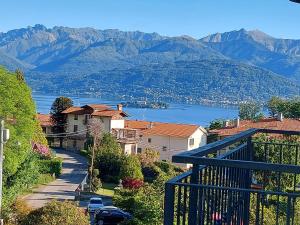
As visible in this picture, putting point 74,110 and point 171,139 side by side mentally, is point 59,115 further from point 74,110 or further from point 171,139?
point 171,139

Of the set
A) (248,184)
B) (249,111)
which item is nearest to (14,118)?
(248,184)

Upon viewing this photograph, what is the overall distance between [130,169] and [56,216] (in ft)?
72.3

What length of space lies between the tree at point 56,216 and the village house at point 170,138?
3731 cm

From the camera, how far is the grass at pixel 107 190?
124ft

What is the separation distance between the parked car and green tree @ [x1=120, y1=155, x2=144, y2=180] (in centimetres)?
1275

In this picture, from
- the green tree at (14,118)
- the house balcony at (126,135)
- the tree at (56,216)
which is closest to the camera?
the tree at (56,216)

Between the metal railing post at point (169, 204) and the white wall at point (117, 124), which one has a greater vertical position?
the metal railing post at point (169, 204)

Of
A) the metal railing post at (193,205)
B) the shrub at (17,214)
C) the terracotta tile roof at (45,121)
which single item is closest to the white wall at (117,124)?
the terracotta tile roof at (45,121)

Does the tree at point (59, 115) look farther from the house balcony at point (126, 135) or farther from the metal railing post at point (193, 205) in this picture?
the metal railing post at point (193, 205)

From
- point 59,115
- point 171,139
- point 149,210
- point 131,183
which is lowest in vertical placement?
point 131,183

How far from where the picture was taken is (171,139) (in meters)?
56.7

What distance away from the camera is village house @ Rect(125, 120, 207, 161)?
56.3 metres

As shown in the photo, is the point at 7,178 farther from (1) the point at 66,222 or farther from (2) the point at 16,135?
(1) the point at 66,222

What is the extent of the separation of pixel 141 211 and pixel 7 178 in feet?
35.5
